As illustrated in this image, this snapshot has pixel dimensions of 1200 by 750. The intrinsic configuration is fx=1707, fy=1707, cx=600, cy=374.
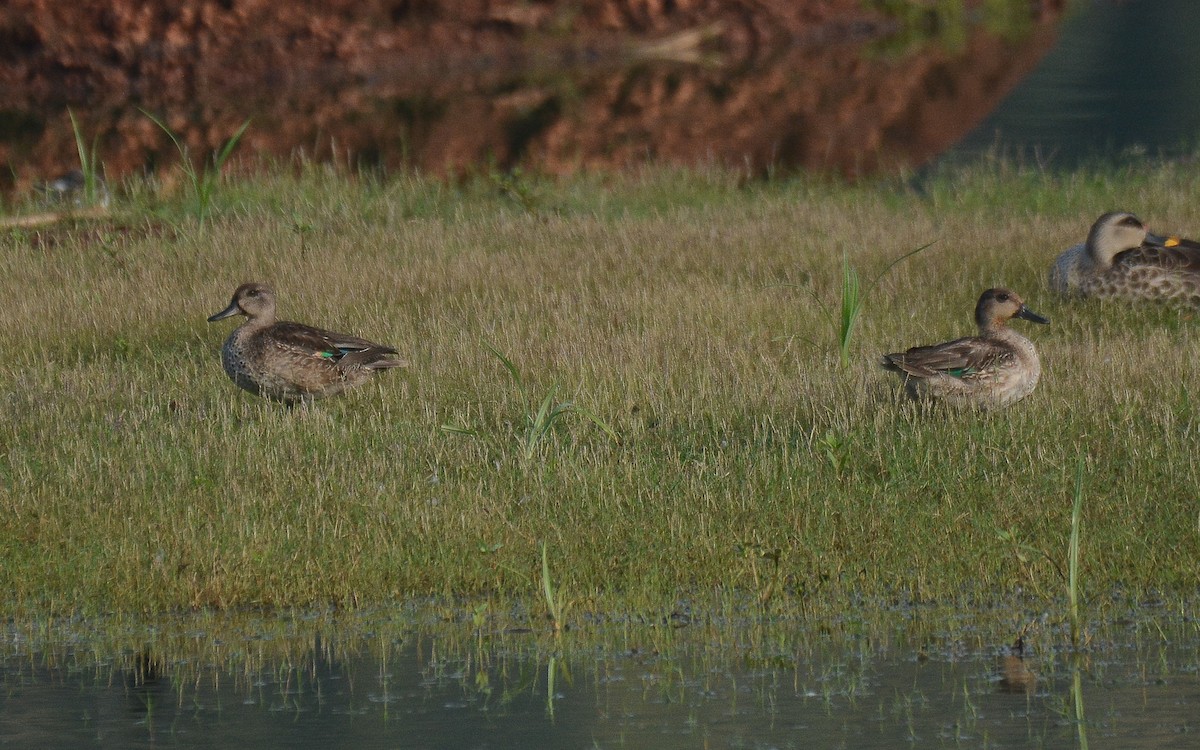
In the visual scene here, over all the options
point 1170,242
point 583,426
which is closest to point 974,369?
point 583,426

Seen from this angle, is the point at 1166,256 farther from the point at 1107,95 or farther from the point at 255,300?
the point at 1107,95

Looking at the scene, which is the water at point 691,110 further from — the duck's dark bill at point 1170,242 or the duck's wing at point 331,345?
the duck's wing at point 331,345

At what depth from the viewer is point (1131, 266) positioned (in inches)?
558

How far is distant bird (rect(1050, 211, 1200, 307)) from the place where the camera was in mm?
14117

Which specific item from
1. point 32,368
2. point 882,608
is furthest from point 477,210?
point 882,608

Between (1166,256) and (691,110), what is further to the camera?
(691,110)

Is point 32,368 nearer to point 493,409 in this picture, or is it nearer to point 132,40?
point 493,409

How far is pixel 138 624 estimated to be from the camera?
8.12 metres

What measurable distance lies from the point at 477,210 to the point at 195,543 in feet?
36.0

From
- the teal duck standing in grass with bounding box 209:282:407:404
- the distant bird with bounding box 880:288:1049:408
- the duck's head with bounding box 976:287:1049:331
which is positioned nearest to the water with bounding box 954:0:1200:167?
the duck's head with bounding box 976:287:1049:331

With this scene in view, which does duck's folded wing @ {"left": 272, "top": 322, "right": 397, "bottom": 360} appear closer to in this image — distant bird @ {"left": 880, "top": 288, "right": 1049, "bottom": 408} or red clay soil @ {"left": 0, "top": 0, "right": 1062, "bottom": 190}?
distant bird @ {"left": 880, "top": 288, "right": 1049, "bottom": 408}

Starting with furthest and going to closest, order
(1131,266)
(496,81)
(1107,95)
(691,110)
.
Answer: (496,81)
(1107,95)
(691,110)
(1131,266)

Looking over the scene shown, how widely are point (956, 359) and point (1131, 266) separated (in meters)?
4.29

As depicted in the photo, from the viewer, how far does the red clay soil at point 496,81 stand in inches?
1117
